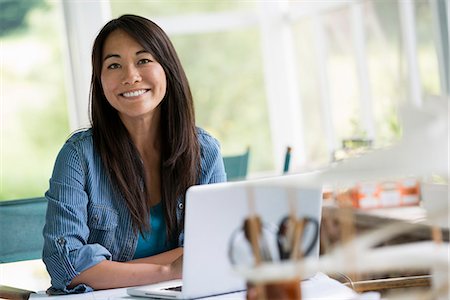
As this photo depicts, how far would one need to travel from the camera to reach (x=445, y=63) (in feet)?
16.1

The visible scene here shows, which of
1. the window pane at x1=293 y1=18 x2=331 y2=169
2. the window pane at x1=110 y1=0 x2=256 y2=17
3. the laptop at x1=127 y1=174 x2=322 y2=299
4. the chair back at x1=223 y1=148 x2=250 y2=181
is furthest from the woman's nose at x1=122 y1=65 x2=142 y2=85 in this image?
the window pane at x1=110 y1=0 x2=256 y2=17

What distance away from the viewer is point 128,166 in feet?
8.39

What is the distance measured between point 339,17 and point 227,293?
17.4 feet

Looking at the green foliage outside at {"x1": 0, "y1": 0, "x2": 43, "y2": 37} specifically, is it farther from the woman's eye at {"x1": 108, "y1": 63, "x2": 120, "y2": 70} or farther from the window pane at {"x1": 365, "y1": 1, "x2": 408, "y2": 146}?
the woman's eye at {"x1": 108, "y1": 63, "x2": 120, "y2": 70}

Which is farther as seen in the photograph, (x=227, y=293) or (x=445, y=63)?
(x=445, y=63)

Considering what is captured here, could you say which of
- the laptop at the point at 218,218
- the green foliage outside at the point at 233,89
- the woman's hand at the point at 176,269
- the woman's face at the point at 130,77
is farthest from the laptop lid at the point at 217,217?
the green foliage outside at the point at 233,89

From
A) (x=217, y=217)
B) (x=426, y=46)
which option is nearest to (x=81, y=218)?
(x=217, y=217)

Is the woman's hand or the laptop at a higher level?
the laptop

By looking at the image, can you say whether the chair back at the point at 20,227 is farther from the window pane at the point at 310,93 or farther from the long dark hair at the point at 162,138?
the window pane at the point at 310,93

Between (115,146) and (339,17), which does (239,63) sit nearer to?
(339,17)

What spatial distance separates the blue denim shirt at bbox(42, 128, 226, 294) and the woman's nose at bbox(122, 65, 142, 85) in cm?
18

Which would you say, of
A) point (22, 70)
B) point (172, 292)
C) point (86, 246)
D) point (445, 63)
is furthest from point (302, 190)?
point (22, 70)

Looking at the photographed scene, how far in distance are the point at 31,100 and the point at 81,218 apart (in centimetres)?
543

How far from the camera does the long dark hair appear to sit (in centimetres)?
253
